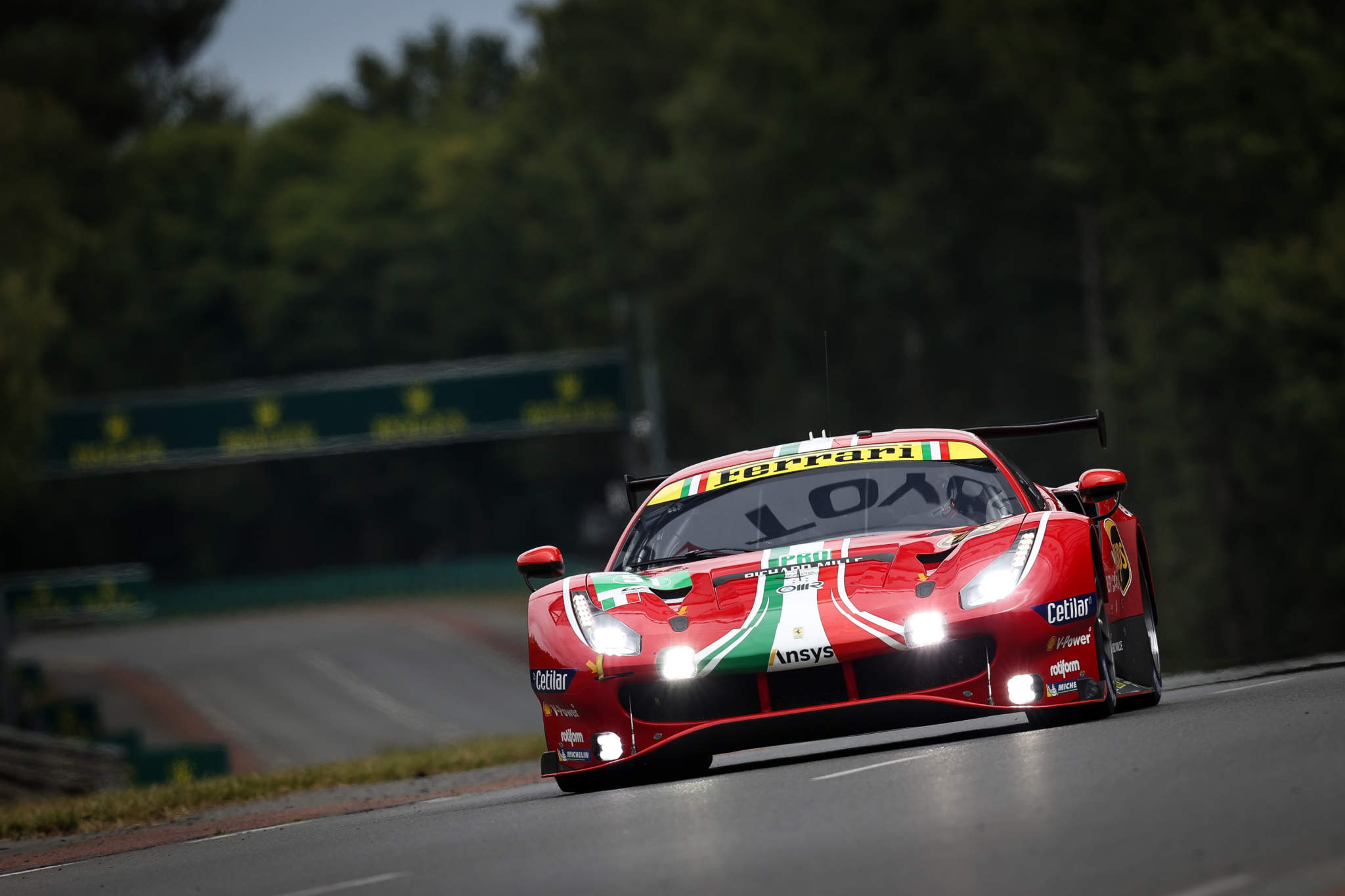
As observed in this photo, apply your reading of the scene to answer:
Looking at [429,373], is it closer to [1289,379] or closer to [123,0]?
[1289,379]

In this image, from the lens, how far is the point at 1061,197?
60719 mm

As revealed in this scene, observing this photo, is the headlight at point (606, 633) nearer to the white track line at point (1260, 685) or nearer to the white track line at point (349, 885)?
the white track line at point (349, 885)

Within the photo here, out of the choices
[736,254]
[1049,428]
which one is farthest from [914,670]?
[736,254]

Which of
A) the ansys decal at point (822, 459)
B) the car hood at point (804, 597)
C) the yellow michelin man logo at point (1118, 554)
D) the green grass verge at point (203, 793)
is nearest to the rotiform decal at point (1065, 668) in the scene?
the car hood at point (804, 597)

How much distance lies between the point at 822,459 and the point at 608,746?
2066mm

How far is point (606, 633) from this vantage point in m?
9.06

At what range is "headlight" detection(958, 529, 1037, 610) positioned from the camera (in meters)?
8.63

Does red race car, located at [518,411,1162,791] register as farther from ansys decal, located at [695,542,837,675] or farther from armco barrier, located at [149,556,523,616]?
armco barrier, located at [149,556,523,616]

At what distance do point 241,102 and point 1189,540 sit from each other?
68.3 m

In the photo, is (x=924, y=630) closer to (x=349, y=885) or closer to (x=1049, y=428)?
(x=349, y=885)

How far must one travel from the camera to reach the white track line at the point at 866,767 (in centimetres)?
853

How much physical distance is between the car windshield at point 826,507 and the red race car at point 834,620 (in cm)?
1

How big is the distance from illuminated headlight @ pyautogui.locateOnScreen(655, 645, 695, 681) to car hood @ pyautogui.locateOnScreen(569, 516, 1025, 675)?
0.10ft

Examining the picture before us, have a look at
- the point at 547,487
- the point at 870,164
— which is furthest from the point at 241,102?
the point at 870,164
